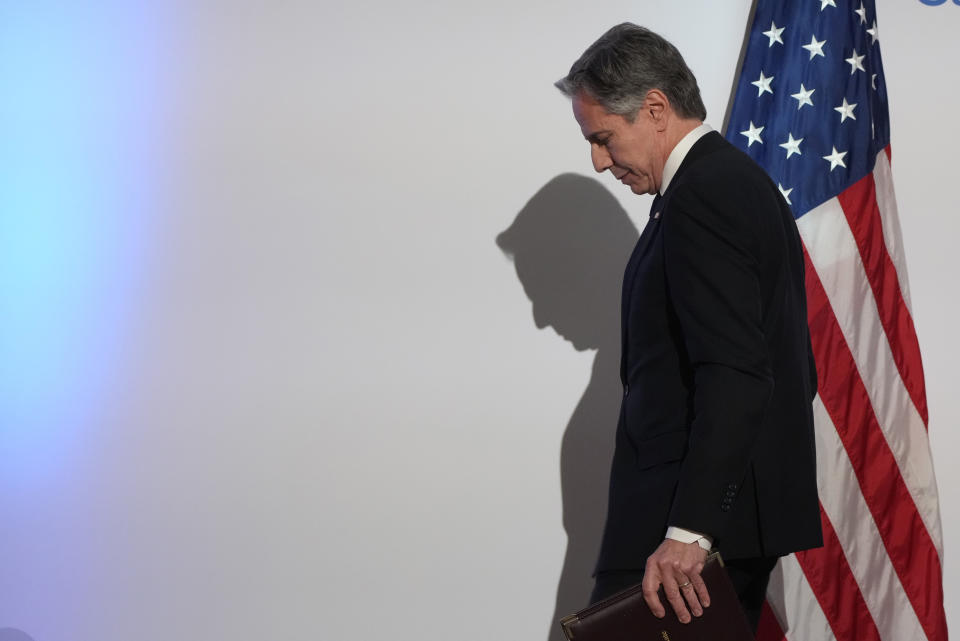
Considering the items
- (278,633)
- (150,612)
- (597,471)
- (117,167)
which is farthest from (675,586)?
(117,167)

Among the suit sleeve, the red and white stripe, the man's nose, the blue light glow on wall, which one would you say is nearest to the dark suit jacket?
the suit sleeve

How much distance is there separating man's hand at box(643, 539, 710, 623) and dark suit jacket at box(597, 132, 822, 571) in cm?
4

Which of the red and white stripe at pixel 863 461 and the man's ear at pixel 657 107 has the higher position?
the man's ear at pixel 657 107

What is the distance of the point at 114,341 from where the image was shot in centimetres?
238

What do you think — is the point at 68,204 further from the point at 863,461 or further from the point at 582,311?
the point at 863,461

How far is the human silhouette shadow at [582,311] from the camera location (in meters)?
2.42

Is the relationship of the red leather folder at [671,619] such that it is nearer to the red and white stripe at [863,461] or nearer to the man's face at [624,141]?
the man's face at [624,141]

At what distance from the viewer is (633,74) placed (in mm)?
1458

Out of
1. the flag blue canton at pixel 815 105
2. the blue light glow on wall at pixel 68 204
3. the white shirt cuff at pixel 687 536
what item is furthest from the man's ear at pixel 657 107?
the blue light glow on wall at pixel 68 204

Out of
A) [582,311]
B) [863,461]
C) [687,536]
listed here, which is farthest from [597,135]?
[863,461]

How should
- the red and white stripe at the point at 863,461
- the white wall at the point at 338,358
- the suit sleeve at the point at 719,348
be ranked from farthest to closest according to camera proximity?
the white wall at the point at 338,358, the red and white stripe at the point at 863,461, the suit sleeve at the point at 719,348

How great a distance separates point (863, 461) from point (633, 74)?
4.12 feet

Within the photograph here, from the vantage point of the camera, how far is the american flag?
2281 millimetres

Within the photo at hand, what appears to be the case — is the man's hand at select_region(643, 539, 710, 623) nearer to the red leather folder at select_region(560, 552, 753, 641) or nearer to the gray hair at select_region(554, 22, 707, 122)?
the red leather folder at select_region(560, 552, 753, 641)
